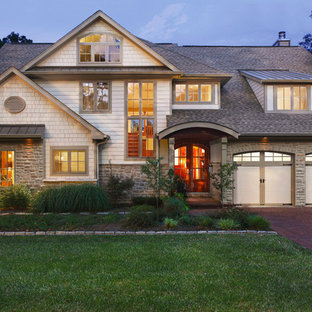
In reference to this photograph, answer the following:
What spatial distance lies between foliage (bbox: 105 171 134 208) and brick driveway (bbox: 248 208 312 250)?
18.6 ft

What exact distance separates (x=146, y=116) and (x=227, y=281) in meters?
9.60

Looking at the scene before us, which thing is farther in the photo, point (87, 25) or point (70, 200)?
point (87, 25)

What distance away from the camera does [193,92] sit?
14062 mm

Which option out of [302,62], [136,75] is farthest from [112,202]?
[302,62]

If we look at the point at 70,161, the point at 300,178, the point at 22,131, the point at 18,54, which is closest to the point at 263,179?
the point at 300,178

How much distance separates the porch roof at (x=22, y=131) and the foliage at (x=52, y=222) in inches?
138

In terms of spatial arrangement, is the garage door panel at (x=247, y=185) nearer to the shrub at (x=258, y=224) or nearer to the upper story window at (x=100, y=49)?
the shrub at (x=258, y=224)

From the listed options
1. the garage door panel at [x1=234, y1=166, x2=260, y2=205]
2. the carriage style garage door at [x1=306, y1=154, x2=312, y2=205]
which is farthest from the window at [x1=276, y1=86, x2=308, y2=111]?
the garage door panel at [x1=234, y1=166, x2=260, y2=205]

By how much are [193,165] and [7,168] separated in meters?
8.89

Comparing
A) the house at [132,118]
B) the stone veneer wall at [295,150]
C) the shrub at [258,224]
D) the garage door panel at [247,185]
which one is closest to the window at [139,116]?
the house at [132,118]

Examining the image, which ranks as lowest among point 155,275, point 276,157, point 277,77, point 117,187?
point 155,275

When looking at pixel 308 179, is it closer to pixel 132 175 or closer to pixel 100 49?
pixel 132 175

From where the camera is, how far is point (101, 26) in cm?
1337

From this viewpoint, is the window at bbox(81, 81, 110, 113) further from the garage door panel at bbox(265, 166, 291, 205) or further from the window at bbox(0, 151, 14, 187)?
the garage door panel at bbox(265, 166, 291, 205)
